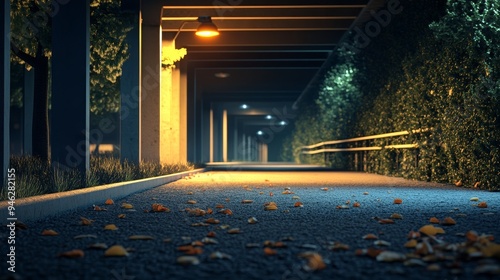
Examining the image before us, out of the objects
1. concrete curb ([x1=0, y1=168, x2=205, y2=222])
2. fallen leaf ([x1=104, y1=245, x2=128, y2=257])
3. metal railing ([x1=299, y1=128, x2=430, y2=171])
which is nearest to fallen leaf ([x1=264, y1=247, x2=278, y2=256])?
fallen leaf ([x1=104, y1=245, x2=128, y2=257])

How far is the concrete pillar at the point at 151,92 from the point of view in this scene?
1877 cm

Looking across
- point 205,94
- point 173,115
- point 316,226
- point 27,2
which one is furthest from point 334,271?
point 205,94

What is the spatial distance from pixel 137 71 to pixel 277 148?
77295mm

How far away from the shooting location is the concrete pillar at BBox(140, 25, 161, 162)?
61.6 ft

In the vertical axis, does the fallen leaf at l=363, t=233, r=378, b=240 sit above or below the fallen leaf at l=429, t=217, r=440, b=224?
below

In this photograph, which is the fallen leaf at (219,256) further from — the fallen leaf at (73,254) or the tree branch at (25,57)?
the tree branch at (25,57)

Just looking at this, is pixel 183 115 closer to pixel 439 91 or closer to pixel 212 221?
pixel 439 91

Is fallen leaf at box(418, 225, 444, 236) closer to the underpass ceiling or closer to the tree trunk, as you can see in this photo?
the tree trunk

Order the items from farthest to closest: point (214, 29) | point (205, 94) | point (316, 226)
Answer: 1. point (205, 94)
2. point (214, 29)
3. point (316, 226)

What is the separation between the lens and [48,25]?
15.7m

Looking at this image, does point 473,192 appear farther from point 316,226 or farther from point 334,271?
point 334,271

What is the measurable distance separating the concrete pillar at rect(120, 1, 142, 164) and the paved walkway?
23.4 ft

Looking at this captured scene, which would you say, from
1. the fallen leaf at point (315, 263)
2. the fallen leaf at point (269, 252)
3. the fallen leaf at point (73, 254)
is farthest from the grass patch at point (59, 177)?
the fallen leaf at point (315, 263)

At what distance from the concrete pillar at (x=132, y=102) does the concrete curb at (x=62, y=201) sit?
186 inches
